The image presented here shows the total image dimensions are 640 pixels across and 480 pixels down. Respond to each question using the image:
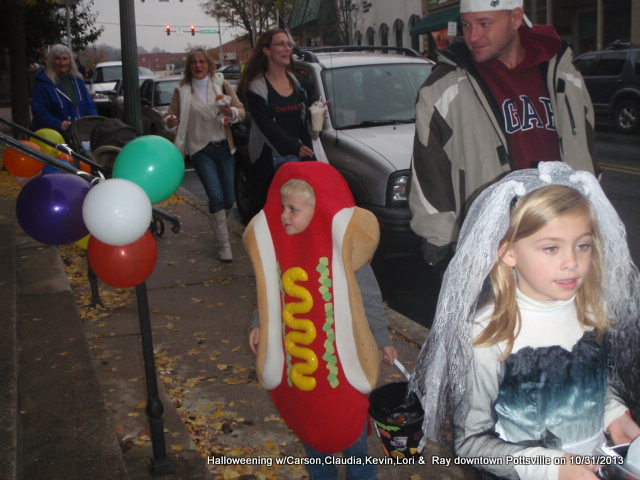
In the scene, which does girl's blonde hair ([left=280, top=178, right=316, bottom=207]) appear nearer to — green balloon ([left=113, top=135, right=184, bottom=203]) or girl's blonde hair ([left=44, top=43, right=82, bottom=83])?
green balloon ([left=113, top=135, right=184, bottom=203])

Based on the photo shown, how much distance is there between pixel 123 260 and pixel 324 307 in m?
0.95

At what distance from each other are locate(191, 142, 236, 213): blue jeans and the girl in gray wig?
5.00 metres

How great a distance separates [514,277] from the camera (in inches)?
83.7

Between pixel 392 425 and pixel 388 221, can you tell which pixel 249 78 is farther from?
pixel 392 425

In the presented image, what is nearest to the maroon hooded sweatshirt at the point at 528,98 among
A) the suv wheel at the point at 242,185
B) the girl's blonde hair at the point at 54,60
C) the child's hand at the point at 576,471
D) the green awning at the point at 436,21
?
the child's hand at the point at 576,471

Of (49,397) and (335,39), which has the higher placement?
(335,39)

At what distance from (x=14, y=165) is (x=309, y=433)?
3.45m

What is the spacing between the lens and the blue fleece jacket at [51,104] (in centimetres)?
754

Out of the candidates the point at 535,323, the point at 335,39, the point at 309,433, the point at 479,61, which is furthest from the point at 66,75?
the point at 335,39

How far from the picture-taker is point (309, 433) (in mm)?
2818

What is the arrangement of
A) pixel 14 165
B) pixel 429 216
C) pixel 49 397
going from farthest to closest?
pixel 14 165
pixel 49 397
pixel 429 216

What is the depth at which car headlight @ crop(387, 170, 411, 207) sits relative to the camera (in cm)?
650

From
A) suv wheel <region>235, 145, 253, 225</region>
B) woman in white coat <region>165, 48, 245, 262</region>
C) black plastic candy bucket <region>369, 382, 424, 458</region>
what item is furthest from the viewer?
suv wheel <region>235, 145, 253, 225</region>

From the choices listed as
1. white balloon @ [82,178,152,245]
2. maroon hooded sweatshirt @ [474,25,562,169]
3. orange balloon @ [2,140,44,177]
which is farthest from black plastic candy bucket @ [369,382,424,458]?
orange balloon @ [2,140,44,177]
